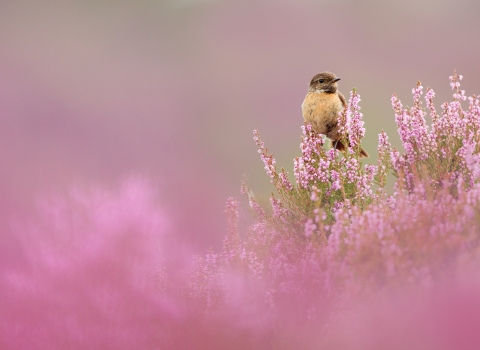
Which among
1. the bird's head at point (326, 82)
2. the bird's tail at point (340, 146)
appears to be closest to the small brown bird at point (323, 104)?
the bird's head at point (326, 82)

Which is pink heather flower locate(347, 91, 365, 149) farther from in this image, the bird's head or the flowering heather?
the bird's head

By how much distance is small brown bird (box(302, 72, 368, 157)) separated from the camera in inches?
177

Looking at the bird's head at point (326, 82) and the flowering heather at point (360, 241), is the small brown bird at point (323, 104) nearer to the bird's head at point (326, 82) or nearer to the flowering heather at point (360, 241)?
the bird's head at point (326, 82)

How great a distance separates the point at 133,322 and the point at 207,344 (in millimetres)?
562

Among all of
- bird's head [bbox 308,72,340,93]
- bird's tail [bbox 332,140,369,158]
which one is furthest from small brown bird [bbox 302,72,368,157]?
bird's tail [bbox 332,140,369,158]

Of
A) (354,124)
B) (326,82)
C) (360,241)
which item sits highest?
(326,82)

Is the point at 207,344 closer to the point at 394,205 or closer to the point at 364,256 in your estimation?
the point at 364,256

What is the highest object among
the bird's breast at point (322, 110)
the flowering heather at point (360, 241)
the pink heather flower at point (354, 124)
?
the bird's breast at point (322, 110)

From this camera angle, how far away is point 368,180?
4391 millimetres

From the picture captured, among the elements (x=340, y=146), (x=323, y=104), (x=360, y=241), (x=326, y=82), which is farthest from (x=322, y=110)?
(x=360, y=241)

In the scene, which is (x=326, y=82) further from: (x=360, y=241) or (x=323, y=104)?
(x=360, y=241)

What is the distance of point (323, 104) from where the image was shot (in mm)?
4504

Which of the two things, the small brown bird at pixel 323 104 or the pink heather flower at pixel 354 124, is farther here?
the small brown bird at pixel 323 104

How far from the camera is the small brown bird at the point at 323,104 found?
4.51 m
